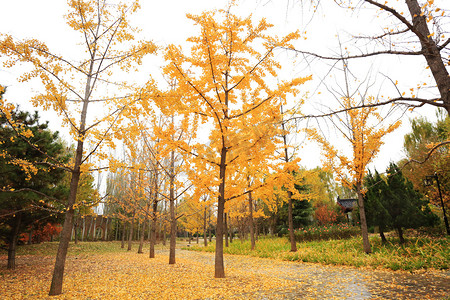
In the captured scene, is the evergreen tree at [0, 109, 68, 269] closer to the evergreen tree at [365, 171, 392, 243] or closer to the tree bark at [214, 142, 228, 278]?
the tree bark at [214, 142, 228, 278]

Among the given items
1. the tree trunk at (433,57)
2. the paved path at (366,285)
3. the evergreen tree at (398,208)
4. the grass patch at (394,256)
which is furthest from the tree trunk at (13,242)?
the evergreen tree at (398,208)

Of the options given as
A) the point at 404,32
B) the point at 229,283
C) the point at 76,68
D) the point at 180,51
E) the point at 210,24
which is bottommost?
the point at 229,283

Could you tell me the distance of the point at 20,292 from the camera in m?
5.22

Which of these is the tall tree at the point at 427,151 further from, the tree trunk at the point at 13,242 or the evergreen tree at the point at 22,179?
the tree trunk at the point at 13,242

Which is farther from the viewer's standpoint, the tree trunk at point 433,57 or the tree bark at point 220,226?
the tree bark at point 220,226

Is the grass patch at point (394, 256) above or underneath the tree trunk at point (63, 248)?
underneath

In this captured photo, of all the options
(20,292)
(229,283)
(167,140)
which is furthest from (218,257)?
(20,292)

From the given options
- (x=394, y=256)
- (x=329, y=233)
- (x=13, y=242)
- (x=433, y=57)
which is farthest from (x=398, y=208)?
(x=13, y=242)

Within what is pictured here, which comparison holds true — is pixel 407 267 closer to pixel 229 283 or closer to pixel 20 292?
pixel 229 283

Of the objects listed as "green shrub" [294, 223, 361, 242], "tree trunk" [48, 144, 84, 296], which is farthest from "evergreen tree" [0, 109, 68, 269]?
"green shrub" [294, 223, 361, 242]

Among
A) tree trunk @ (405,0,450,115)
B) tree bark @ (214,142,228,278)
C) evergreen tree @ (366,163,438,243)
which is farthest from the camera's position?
evergreen tree @ (366,163,438,243)

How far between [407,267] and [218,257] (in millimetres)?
5639

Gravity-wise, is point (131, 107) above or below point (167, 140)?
above

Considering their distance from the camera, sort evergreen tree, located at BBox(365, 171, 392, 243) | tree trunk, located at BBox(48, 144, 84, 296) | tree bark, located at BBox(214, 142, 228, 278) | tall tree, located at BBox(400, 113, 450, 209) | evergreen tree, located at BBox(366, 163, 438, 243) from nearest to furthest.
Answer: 1. tree trunk, located at BBox(48, 144, 84, 296)
2. tree bark, located at BBox(214, 142, 228, 278)
3. evergreen tree, located at BBox(366, 163, 438, 243)
4. evergreen tree, located at BBox(365, 171, 392, 243)
5. tall tree, located at BBox(400, 113, 450, 209)
